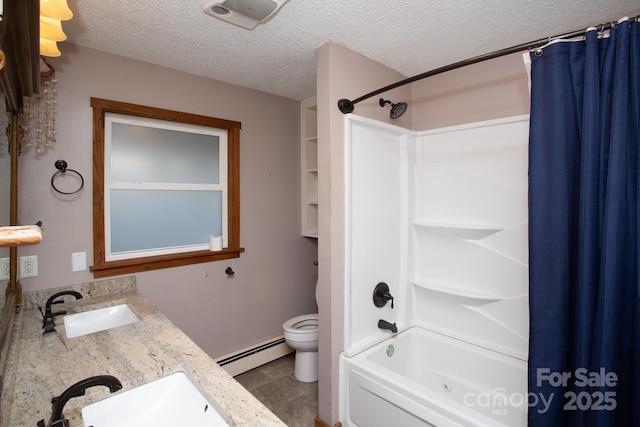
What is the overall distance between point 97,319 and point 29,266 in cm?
47

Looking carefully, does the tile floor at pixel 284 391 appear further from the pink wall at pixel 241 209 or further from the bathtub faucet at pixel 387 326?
the bathtub faucet at pixel 387 326

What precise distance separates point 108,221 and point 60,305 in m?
0.57

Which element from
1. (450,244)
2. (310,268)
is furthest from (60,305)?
(450,244)

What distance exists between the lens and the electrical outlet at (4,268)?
57.7 inches

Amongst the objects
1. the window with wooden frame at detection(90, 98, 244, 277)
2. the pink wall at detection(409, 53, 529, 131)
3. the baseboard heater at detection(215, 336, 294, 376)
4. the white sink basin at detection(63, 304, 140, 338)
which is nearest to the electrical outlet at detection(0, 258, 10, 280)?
the white sink basin at detection(63, 304, 140, 338)

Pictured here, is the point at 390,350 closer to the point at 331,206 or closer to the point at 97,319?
the point at 331,206

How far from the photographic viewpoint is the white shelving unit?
3.07m

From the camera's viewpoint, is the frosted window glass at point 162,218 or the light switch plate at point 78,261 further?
the frosted window glass at point 162,218

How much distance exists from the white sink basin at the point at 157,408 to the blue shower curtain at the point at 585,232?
52.7 inches

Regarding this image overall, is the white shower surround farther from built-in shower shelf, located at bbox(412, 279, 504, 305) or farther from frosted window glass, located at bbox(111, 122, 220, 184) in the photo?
frosted window glass, located at bbox(111, 122, 220, 184)

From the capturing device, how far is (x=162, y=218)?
237 centimetres

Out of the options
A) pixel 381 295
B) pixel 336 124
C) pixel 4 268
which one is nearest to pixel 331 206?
pixel 336 124

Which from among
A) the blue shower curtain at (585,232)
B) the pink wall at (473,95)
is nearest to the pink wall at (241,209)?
the pink wall at (473,95)

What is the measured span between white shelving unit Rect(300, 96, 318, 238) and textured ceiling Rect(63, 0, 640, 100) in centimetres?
85
